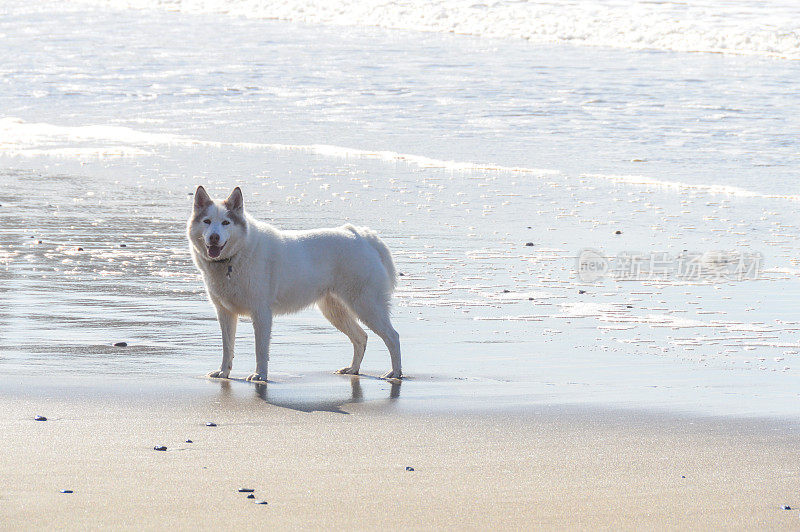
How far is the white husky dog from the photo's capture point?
→ 20.9ft

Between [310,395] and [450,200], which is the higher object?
[450,200]

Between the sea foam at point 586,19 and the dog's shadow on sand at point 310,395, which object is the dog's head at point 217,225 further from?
the sea foam at point 586,19

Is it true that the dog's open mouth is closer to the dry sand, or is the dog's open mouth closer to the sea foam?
the dry sand

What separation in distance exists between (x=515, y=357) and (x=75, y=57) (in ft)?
67.3

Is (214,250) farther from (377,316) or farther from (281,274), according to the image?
(377,316)

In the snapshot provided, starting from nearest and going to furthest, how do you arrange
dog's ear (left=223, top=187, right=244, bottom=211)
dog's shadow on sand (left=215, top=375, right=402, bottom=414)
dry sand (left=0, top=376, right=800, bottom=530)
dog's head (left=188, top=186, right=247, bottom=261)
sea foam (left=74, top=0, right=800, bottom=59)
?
dry sand (left=0, top=376, right=800, bottom=530), dog's shadow on sand (left=215, top=375, right=402, bottom=414), dog's head (left=188, top=186, right=247, bottom=261), dog's ear (left=223, top=187, right=244, bottom=211), sea foam (left=74, top=0, right=800, bottom=59)

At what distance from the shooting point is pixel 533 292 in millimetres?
8477

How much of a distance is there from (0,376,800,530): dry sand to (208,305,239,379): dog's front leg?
582mm

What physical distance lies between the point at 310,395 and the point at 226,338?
30.2 inches

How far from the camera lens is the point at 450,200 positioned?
12055mm

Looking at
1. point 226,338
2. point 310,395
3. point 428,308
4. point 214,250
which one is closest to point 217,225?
point 214,250

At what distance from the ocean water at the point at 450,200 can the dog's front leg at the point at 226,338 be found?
193mm

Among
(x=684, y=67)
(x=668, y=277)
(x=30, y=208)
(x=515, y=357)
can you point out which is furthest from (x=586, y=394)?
(x=684, y=67)

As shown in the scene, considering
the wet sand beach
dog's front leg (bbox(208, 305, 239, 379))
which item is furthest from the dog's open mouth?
the wet sand beach
